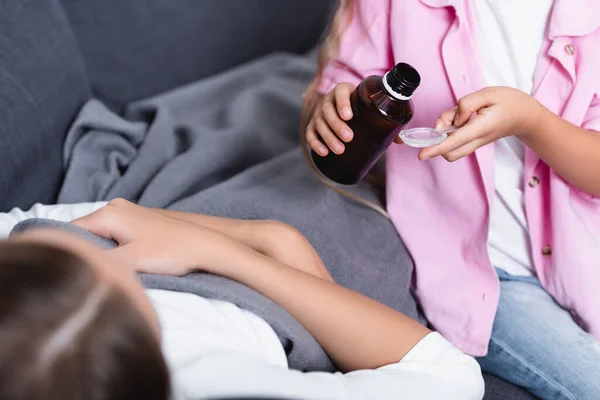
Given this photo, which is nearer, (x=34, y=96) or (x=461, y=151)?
(x=461, y=151)

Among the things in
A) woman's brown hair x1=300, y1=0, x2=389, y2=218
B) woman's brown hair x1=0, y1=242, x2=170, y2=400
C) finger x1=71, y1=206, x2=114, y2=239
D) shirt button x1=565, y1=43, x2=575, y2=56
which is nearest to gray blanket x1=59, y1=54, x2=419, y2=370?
woman's brown hair x1=300, y1=0, x2=389, y2=218

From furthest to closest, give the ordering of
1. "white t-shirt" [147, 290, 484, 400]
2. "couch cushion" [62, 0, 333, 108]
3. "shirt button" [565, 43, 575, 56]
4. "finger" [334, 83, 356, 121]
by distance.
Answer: "couch cushion" [62, 0, 333, 108] → "shirt button" [565, 43, 575, 56] → "finger" [334, 83, 356, 121] → "white t-shirt" [147, 290, 484, 400]

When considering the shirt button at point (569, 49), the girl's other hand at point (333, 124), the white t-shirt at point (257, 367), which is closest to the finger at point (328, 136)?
the girl's other hand at point (333, 124)

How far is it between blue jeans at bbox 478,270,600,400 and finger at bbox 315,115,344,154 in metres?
0.39

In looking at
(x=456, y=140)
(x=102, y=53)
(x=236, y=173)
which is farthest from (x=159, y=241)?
(x=102, y=53)

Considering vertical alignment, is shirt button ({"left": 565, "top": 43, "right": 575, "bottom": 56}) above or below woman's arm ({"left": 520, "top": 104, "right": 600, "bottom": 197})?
above

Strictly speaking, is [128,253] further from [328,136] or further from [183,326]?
[328,136]

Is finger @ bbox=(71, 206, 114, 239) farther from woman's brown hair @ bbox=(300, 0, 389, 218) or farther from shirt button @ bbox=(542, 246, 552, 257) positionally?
shirt button @ bbox=(542, 246, 552, 257)

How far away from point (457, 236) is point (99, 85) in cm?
78

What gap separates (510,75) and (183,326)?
621 millimetres

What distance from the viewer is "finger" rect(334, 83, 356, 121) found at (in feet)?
2.59

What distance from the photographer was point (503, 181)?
99 cm

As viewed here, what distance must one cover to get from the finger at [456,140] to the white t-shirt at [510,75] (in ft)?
0.70

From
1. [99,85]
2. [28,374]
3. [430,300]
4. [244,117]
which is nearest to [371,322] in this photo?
[430,300]
